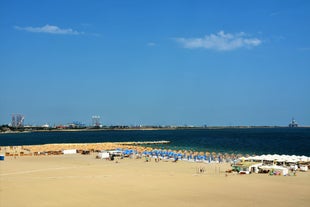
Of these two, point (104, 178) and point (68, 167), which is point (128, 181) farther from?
point (68, 167)

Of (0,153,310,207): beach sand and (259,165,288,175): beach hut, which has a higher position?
(259,165,288,175): beach hut

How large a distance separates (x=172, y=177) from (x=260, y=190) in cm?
737

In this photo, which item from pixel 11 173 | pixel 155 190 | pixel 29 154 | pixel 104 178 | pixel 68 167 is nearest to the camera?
pixel 155 190

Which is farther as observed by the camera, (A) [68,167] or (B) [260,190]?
(A) [68,167]

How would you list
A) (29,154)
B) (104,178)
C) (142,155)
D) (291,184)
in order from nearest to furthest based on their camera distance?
(291,184) → (104,178) → (142,155) → (29,154)

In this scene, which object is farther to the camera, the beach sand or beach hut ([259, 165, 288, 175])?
beach hut ([259, 165, 288, 175])

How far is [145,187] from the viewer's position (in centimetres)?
2506

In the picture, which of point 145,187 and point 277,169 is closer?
point 145,187

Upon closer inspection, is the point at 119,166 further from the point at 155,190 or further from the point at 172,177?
the point at 155,190

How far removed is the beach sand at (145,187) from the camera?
20.8 m

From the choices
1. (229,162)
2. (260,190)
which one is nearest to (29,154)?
(229,162)

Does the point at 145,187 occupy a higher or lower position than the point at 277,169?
lower

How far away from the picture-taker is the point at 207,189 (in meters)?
24.5

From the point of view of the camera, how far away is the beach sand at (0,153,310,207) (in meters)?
20.8
